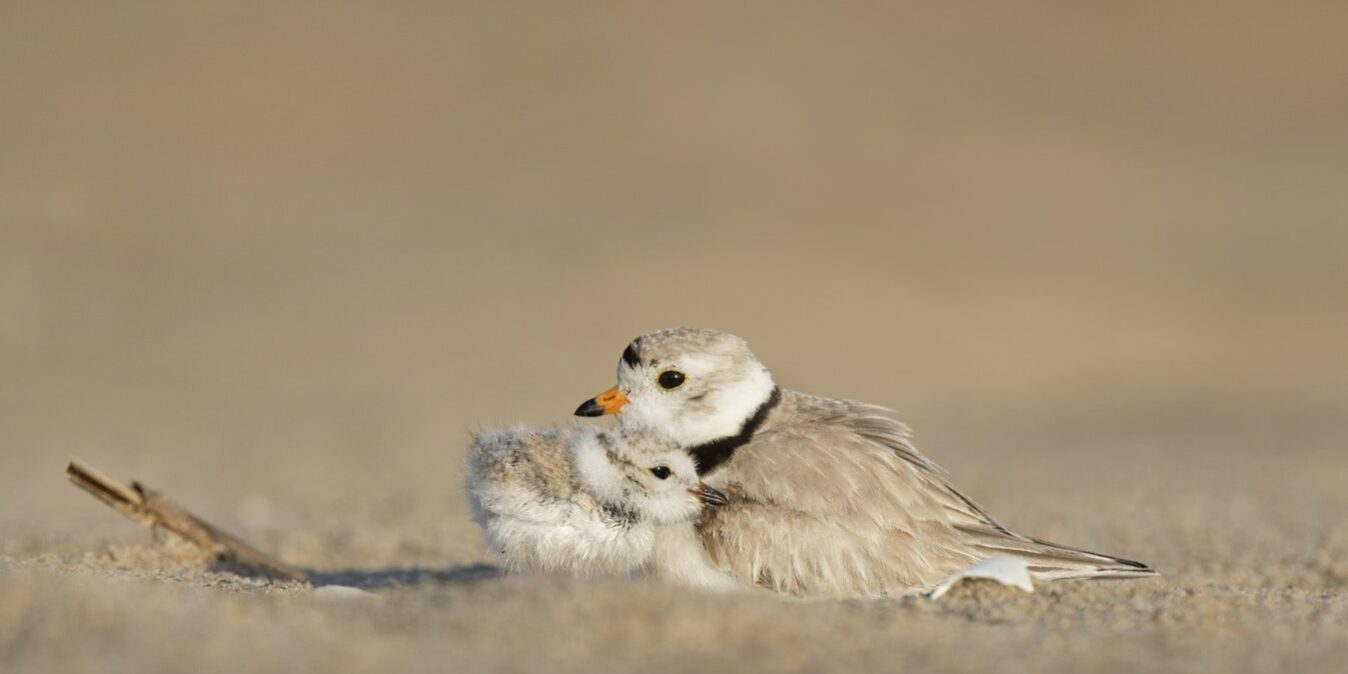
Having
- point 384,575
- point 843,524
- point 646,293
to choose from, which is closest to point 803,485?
point 843,524

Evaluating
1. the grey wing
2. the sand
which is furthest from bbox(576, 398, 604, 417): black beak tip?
the sand

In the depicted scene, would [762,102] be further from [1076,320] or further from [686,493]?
[686,493]

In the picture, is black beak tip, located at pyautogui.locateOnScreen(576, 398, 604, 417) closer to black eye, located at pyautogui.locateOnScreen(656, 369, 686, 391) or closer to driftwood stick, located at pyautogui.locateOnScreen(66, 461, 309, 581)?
black eye, located at pyautogui.locateOnScreen(656, 369, 686, 391)

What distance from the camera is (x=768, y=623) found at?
3.07 metres

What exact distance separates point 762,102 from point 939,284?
6.07 meters

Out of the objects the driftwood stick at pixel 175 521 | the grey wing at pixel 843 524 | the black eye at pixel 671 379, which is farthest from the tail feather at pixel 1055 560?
the driftwood stick at pixel 175 521

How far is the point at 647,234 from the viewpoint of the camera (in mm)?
15234

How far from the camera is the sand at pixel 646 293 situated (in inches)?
129

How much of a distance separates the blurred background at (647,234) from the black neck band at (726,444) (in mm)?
1893

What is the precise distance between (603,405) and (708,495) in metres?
0.69

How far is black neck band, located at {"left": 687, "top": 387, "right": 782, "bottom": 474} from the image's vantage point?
4.36 meters

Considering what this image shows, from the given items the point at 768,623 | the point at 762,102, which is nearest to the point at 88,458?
the point at 768,623

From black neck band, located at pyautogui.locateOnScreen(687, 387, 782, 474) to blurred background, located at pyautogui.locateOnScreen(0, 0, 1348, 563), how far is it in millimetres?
1893

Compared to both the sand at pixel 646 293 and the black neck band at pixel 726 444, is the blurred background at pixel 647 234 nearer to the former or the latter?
the sand at pixel 646 293
